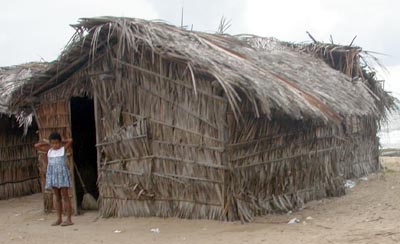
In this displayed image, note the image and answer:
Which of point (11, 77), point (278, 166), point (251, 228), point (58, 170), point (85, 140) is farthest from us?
point (11, 77)

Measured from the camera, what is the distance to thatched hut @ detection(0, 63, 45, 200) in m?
12.6

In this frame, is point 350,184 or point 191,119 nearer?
point 191,119

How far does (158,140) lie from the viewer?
8.76 meters

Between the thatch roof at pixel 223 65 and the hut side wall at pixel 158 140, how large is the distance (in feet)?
0.95

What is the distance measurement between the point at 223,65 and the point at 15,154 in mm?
6975

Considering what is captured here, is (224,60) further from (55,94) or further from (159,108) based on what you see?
(55,94)

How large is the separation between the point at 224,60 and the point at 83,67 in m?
2.77

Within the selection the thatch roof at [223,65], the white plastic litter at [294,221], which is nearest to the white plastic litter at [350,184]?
the thatch roof at [223,65]

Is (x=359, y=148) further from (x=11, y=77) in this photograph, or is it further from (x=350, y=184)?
(x=11, y=77)

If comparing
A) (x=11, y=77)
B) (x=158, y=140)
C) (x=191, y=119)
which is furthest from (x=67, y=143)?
(x=11, y=77)

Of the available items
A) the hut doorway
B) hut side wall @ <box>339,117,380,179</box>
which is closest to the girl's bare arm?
the hut doorway

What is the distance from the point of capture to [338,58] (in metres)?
14.6

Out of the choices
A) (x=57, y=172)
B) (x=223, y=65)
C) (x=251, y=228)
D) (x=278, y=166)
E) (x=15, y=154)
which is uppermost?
(x=223, y=65)

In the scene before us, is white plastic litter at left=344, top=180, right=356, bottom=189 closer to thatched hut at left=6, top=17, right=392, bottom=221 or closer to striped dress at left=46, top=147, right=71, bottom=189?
thatched hut at left=6, top=17, right=392, bottom=221
